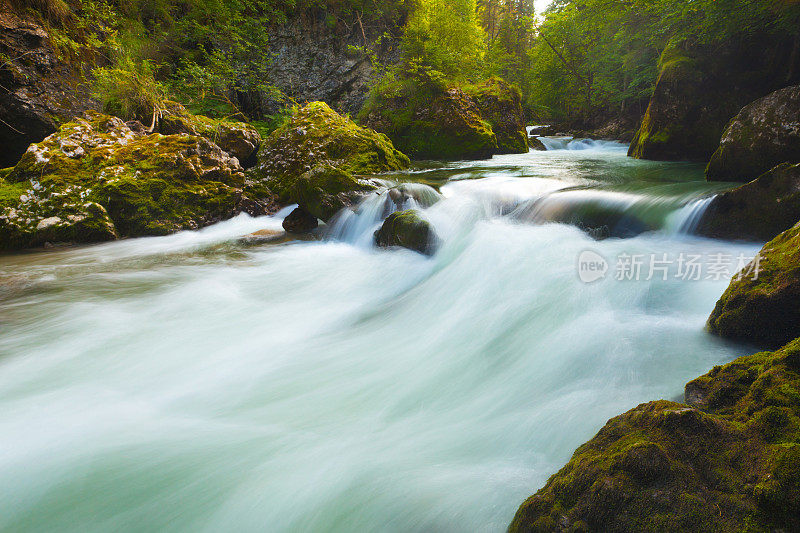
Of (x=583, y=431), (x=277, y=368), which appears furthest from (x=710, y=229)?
(x=277, y=368)

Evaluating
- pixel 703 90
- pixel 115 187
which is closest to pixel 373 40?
pixel 703 90

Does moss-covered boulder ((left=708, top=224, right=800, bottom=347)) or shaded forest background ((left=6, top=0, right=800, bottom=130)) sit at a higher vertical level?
shaded forest background ((left=6, top=0, right=800, bottom=130))

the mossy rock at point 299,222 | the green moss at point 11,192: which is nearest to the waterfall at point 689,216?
the mossy rock at point 299,222

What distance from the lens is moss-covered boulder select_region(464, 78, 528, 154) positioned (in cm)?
1355

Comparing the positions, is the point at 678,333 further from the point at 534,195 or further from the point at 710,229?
the point at 534,195

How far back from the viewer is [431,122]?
12.3 metres

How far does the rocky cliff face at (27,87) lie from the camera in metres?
A: 8.14

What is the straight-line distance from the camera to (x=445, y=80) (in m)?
12.6

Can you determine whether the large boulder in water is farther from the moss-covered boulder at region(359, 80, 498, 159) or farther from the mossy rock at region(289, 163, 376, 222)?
the mossy rock at region(289, 163, 376, 222)

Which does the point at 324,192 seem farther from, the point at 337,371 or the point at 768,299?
the point at 768,299

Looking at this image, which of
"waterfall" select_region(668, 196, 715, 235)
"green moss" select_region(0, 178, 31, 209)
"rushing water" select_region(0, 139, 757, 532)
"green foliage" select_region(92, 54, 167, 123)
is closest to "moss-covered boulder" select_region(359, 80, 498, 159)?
"green foliage" select_region(92, 54, 167, 123)

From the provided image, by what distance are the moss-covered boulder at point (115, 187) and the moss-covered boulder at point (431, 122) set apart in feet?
20.2

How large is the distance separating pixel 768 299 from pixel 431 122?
442 inches

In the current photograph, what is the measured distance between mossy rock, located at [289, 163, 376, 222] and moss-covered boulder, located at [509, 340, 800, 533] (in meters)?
6.02
